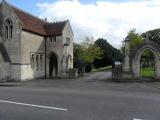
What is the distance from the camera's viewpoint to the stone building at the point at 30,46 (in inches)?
1412

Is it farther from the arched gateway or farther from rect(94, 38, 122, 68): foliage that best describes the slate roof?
rect(94, 38, 122, 68): foliage

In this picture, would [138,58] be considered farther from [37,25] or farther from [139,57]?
[37,25]

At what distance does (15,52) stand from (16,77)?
10.1 feet

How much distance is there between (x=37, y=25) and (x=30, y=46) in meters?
5.32

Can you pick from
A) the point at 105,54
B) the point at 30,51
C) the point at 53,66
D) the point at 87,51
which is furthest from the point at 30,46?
the point at 105,54

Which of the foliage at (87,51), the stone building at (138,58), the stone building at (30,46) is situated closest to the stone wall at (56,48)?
the stone building at (30,46)

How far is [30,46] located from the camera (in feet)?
125

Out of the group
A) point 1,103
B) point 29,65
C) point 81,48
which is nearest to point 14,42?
point 29,65

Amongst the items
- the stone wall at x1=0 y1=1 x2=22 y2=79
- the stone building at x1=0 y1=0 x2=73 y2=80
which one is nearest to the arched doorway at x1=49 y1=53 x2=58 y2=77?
the stone building at x1=0 y1=0 x2=73 y2=80

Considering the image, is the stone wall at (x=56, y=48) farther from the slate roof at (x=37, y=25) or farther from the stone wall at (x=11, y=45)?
the stone wall at (x=11, y=45)

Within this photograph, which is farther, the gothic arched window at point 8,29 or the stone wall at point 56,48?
the stone wall at point 56,48

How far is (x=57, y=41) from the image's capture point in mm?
42250

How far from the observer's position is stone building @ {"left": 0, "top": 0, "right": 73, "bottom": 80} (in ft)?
118

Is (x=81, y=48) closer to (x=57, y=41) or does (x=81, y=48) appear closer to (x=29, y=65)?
(x=57, y=41)
